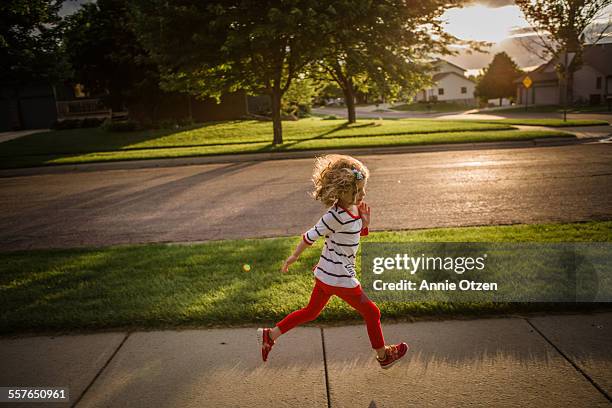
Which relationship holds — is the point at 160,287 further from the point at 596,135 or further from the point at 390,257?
the point at 596,135

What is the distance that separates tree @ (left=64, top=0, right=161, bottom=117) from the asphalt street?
17.1m

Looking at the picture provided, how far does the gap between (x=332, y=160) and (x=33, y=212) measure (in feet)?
26.2

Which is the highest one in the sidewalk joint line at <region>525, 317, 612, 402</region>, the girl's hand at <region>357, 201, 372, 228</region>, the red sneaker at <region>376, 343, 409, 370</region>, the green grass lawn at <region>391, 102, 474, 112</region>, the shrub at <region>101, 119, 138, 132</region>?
the green grass lawn at <region>391, 102, 474, 112</region>

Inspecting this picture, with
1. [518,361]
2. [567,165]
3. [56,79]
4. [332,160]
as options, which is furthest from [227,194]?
[56,79]

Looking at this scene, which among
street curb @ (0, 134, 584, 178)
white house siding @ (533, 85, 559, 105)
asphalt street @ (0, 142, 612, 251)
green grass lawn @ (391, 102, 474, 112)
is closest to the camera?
asphalt street @ (0, 142, 612, 251)

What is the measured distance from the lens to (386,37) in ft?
51.4

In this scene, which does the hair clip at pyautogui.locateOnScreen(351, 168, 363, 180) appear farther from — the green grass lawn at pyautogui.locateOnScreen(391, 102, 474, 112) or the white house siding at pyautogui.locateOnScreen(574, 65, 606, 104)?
the green grass lawn at pyautogui.locateOnScreen(391, 102, 474, 112)

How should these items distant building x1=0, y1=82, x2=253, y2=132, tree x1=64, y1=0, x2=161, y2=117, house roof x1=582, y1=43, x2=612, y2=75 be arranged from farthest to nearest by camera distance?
1. house roof x1=582, y1=43, x2=612, y2=75
2. distant building x1=0, y1=82, x2=253, y2=132
3. tree x1=64, y1=0, x2=161, y2=117

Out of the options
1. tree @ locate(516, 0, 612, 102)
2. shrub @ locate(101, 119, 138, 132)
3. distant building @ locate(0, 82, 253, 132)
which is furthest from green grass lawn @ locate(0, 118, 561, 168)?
tree @ locate(516, 0, 612, 102)

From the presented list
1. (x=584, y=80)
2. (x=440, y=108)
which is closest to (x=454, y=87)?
(x=440, y=108)

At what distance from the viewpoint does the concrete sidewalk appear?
268 centimetres

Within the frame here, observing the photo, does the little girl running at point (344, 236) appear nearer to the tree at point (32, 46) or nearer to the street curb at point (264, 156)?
the street curb at point (264, 156)

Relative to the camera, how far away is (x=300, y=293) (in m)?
4.08

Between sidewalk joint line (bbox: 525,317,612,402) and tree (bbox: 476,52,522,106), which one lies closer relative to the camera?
sidewalk joint line (bbox: 525,317,612,402)
